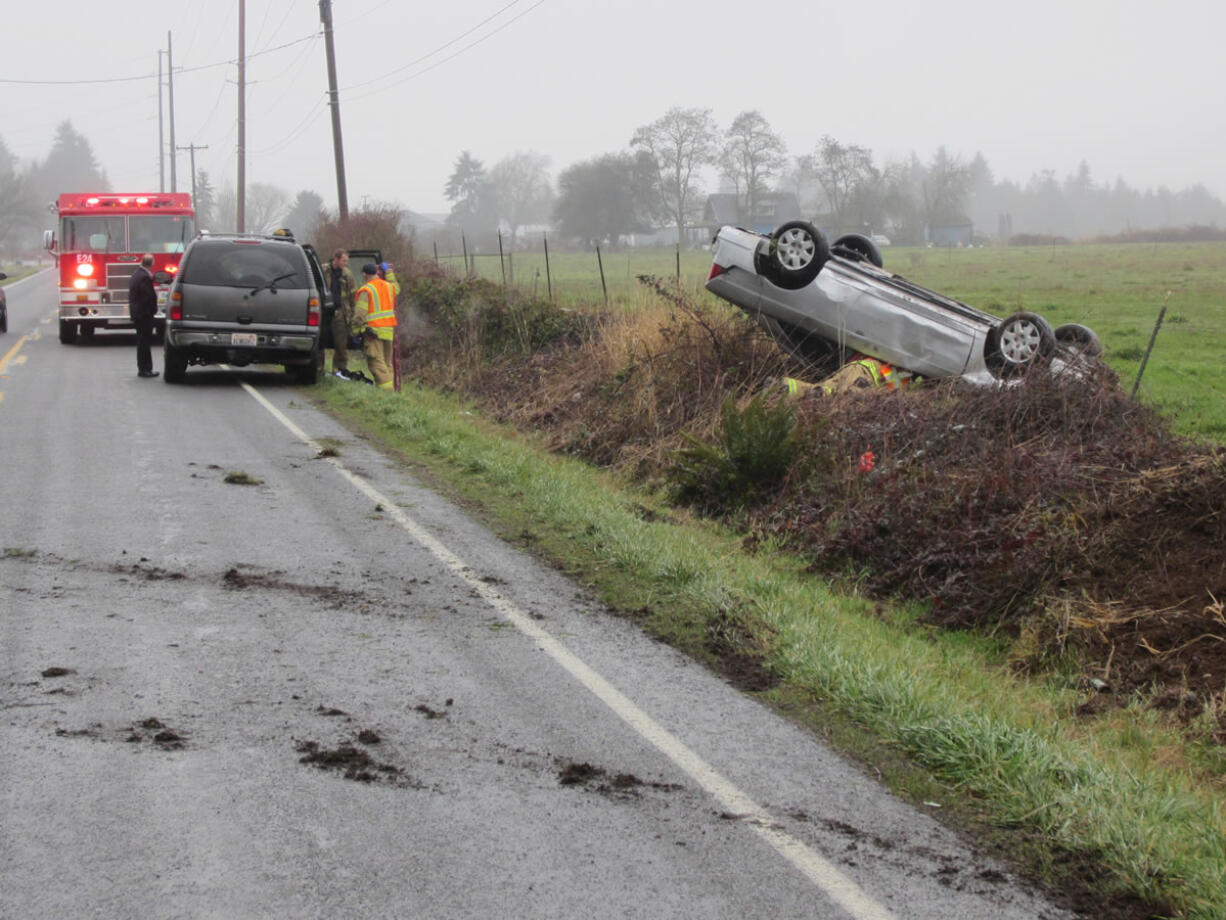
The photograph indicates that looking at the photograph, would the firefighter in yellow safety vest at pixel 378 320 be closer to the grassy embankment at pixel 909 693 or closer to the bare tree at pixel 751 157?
the grassy embankment at pixel 909 693

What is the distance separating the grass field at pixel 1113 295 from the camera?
1543 centimetres

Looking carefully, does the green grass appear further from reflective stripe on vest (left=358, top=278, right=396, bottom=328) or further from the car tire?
the car tire

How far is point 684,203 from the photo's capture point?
61.8 m

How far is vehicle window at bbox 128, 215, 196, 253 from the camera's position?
24703 mm

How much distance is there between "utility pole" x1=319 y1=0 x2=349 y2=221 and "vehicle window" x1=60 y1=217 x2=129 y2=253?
9774 mm

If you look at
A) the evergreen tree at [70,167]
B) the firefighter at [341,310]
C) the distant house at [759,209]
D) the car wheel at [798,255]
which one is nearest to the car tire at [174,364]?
the firefighter at [341,310]

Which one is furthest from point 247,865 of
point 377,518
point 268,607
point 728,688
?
point 377,518

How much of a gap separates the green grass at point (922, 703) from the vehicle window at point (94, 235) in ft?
55.2

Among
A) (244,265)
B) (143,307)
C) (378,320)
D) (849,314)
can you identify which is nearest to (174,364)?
(244,265)

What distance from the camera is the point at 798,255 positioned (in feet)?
42.9

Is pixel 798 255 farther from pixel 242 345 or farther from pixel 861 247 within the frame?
pixel 242 345

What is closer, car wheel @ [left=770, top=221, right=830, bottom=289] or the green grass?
the green grass

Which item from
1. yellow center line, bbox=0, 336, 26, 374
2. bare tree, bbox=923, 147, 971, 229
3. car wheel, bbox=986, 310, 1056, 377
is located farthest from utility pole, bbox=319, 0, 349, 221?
bare tree, bbox=923, 147, 971, 229

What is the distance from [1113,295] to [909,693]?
28269mm
